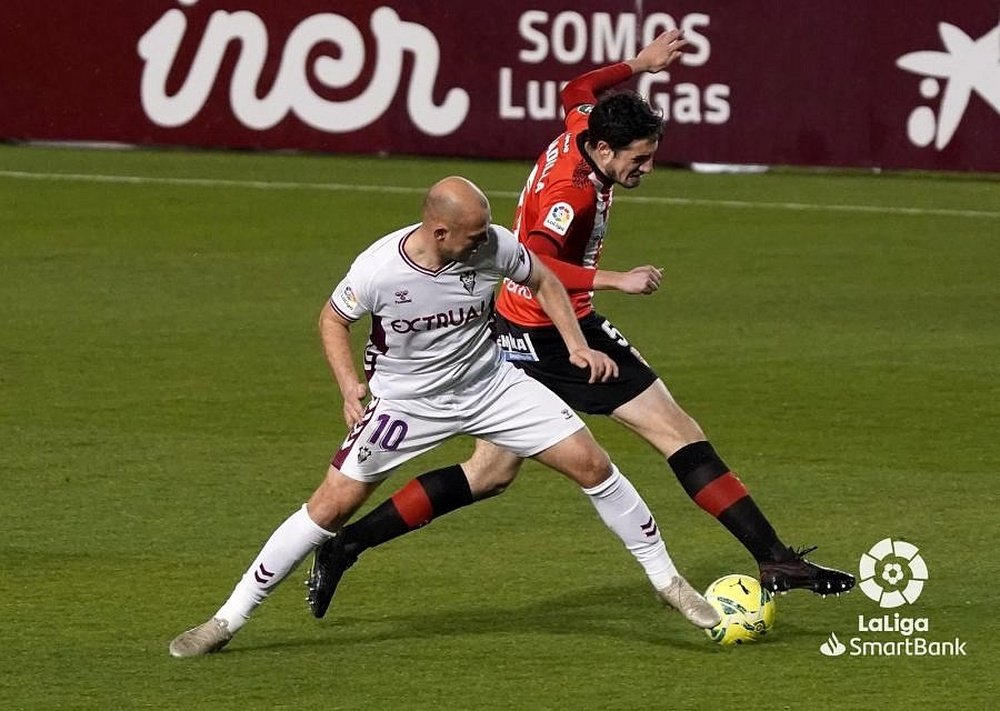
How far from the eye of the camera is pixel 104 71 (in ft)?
79.5

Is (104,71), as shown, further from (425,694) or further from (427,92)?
(425,694)

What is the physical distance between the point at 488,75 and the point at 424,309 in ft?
52.5

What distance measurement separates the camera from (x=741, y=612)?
24.9 ft

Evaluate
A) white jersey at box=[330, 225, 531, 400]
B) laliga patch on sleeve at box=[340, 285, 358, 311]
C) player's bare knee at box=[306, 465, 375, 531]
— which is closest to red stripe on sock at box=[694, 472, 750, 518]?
white jersey at box=[330, 225, 531, 400]

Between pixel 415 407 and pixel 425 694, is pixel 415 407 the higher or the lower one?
the higher one

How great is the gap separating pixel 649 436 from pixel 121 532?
249 centimetres

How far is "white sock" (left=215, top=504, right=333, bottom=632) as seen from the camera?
738cm

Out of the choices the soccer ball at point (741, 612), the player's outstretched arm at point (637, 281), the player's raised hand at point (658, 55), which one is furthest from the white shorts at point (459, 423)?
the player's raised hand at point (658, 55)

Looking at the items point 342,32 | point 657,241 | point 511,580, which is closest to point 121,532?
point 511,580

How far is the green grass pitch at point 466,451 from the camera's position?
7.26 metres

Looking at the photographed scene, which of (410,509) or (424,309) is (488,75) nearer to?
(410,509)

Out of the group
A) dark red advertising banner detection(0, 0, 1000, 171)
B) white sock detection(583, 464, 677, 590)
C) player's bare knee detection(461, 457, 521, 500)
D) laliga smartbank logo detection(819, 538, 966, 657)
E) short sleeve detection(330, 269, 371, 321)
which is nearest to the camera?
short sleeve detection(330, 269, 371, 321)

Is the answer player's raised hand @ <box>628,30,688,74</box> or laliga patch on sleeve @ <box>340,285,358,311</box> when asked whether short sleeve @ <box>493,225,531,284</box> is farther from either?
player's raised hand @ <box>628,30,688,74</box>

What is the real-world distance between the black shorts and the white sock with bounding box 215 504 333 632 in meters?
1.32
